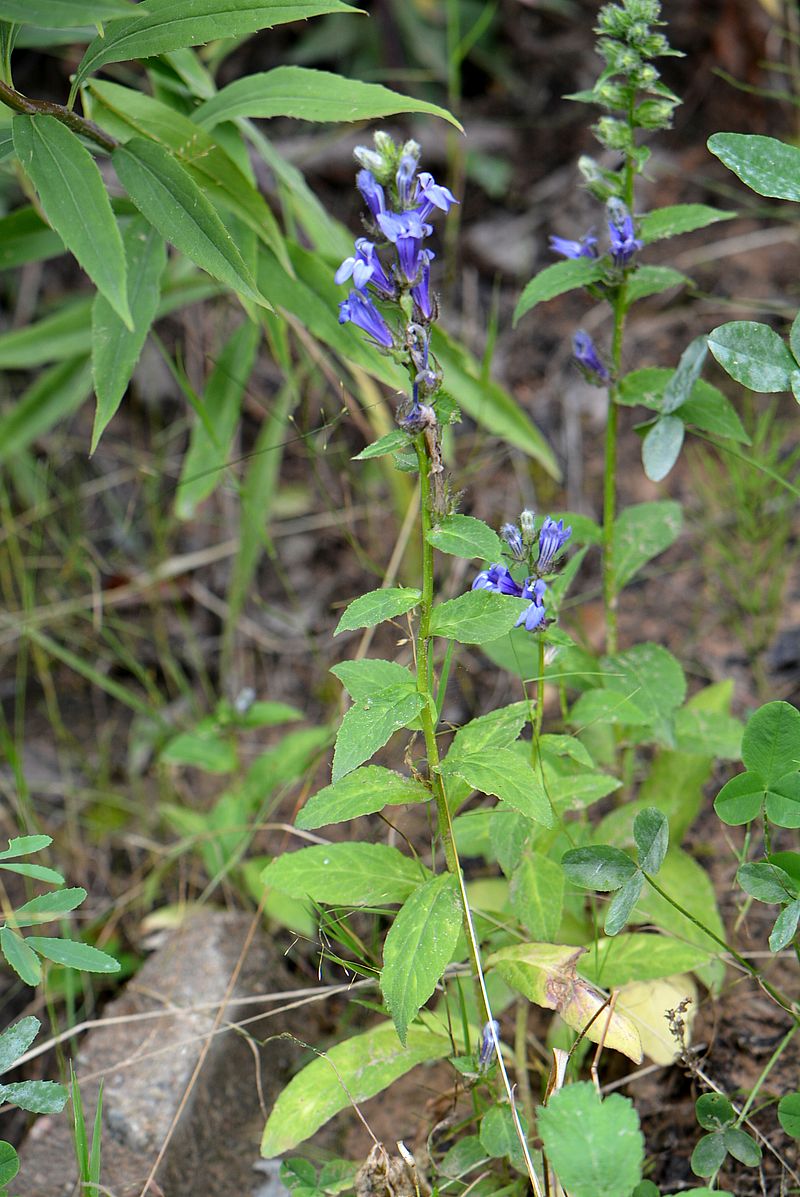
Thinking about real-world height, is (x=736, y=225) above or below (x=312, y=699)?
above

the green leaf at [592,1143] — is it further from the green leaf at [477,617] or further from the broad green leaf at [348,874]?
the green leaf at [477,617]

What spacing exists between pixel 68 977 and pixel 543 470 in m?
2.03

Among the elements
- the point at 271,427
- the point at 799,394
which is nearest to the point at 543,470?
the point at 271,427

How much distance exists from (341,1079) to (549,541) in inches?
37.1

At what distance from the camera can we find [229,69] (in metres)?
4.08

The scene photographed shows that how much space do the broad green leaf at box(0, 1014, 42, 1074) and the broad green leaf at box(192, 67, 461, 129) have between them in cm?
164

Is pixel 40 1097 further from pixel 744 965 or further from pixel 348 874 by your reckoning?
pixel 744 965

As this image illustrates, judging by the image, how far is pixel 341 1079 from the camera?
172 cm

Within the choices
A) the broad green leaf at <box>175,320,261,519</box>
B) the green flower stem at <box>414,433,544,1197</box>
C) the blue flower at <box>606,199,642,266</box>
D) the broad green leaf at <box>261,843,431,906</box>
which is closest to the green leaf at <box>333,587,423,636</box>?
the green flower stem at <box>414,433,544,1197</box>

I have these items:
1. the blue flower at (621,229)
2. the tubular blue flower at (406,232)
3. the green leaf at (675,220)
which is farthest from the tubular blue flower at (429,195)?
the green leaf at (675,220)

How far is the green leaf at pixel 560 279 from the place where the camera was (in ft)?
6.23

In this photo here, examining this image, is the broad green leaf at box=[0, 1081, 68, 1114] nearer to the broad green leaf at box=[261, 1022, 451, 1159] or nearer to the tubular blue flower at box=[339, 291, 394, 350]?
the broad green leaf at box=[261, 1022, 451, 1159]

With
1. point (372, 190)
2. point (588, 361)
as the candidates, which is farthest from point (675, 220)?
point (372, 190)

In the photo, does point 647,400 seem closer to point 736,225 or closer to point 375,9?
point 736,225
